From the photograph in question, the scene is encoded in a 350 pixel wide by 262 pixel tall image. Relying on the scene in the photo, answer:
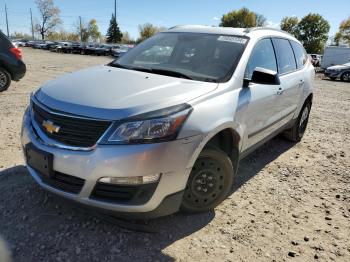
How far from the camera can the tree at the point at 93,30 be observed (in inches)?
4279

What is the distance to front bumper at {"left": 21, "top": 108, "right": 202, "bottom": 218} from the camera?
2561 mm

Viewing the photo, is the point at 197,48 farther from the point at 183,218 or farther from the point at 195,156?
the point at 183,218

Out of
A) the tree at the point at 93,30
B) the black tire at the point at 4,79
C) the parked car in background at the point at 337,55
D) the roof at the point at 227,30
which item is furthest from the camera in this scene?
the tree at the point at 93,30

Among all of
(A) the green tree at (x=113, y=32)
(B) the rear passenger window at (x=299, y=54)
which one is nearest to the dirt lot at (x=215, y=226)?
(B) the rear passenger window at (x=299, y=54)

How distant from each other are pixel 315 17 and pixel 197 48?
88.6 metres

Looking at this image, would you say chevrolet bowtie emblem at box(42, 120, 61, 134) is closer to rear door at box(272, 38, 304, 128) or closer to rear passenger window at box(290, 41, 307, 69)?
rear door at box(272, 38, 304, 128)

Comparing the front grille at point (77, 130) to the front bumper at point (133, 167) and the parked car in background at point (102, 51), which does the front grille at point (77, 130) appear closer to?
the front bumper at point (133, 167)

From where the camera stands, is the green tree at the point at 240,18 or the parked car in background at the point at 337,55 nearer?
the parked car in background at the point at 337,55

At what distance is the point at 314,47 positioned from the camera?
3221 inches

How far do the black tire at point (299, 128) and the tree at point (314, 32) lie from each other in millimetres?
82817

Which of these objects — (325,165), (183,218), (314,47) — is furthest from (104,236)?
(314,47)

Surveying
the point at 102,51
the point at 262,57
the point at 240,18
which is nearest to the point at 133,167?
the point at 262,57

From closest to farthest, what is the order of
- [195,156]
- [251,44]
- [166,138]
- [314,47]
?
1. [166,138]
2. [195,156]
3. [251,44]
4. [314,47]

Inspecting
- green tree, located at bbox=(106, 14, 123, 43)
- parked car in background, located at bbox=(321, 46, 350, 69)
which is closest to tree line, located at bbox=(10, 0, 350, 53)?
green tree, located at bbox=(106, 14, 123, 43)
